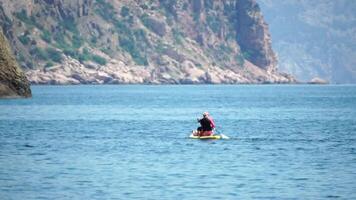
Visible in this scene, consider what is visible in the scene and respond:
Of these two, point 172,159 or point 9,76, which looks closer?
point 172,159

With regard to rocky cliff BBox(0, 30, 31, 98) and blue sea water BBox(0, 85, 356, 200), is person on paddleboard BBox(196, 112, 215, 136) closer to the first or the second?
blue sea water BBox(0, 85, 356, 200)

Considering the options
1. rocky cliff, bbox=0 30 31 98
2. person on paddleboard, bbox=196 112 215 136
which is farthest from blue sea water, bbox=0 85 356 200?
rocky cliff, bbox=0 30 31 98

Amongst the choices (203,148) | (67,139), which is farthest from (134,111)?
(203,148)

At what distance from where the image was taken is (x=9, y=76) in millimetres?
131500

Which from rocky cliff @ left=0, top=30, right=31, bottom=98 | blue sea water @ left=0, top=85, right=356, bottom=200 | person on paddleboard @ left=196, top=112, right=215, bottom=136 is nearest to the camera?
blue sea water @ left=0, top=85, right=356, bottom=200

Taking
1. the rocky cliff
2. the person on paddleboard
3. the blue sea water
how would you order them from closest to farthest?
the blue sea water, the person on paddleboard, the rocky cliff

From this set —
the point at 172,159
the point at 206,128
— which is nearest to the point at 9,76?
the point at 206,128

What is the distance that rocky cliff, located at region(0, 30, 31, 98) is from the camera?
12950 cm

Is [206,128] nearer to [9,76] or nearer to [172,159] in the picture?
[172,159]

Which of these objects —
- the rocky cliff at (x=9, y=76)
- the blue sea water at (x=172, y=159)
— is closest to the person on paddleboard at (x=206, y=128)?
the blue sea water at (x=172, y=159)

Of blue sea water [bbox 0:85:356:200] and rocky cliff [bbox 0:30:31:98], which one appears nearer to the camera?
blue sea water [bbox 0:85:356:200]

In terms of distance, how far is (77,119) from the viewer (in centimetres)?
10519

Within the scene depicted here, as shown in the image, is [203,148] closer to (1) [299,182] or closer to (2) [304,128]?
(1) [299,182]

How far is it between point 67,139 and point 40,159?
16384mm
